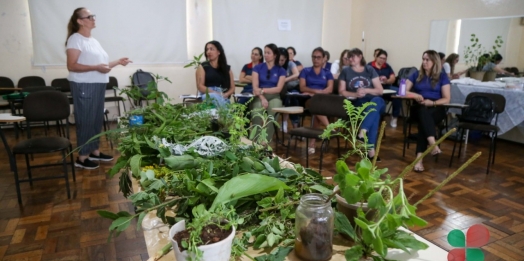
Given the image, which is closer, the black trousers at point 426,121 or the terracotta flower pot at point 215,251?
the terracotta flower pot at point 215,251

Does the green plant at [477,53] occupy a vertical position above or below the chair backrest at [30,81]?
above

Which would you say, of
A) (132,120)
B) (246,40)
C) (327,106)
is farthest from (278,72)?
(132,120)

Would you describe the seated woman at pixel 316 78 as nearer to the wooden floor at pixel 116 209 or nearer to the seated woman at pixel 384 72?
the wooden floor at pixel 116 209

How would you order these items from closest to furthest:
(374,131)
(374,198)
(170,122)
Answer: (374,198), (170,122), (374,131)

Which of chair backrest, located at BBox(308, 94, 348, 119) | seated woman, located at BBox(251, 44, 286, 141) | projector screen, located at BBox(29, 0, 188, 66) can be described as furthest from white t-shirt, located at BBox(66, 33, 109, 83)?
projector screen, located at BBox(29, 0, 188, 66)

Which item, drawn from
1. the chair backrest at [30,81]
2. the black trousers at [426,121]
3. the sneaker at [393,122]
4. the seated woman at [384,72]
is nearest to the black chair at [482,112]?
the black trousers at [426,121]

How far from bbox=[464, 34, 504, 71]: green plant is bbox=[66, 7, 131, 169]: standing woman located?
4.95m

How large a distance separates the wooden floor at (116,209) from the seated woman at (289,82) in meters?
1.24

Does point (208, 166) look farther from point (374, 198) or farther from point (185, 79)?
point (185, 79)

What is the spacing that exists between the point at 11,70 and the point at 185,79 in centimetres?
263

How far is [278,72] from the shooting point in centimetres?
484

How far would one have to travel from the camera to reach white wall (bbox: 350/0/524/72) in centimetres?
546

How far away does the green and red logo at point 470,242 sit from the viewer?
71 centimetres

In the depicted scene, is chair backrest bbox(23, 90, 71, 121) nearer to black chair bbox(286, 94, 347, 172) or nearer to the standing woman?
the standing woman
